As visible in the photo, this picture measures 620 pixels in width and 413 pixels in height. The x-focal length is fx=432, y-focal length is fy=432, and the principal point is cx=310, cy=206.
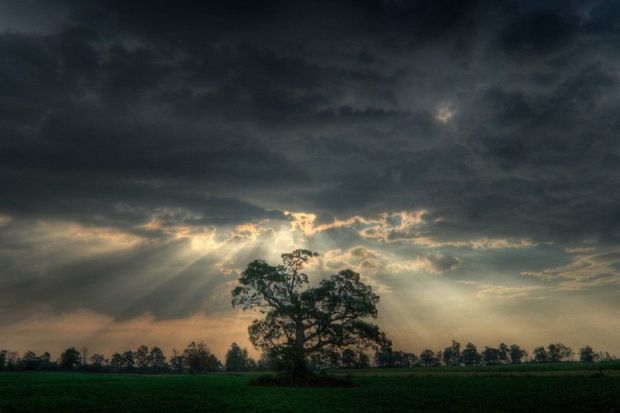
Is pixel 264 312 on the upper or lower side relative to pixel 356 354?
upper

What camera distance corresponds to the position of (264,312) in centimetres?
6328

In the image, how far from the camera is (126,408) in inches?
1062

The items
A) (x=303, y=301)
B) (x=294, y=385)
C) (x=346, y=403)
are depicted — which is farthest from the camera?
(x=303, y=301)

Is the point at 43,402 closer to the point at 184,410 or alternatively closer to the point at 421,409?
the point at 184,410

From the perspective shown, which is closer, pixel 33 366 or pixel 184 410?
pixel 184 410

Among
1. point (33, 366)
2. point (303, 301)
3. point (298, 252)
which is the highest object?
point (298, 252)

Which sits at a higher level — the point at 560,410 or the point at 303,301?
the point at 303,301

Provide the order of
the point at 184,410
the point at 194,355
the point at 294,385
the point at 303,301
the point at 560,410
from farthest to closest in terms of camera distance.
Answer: the point at 194,355 → the point at 303,301 → the point at 294,385 → the point at 184,410 → the point at 560,410

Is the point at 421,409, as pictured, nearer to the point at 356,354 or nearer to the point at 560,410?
the point at 560,410

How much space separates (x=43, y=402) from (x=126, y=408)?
619 centimetres

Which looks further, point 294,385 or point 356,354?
point 356,354

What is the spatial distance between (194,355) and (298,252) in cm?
13401

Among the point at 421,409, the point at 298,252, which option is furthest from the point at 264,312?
the point at 421,409

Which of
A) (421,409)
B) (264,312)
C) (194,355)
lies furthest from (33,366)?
(421,409)
